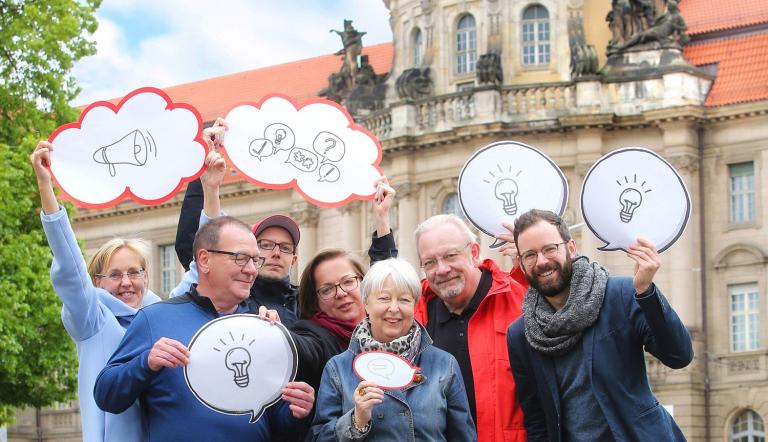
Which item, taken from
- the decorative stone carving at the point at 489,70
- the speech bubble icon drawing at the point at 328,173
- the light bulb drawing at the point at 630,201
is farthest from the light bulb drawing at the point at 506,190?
the decorative stone carving at the point at 489,70

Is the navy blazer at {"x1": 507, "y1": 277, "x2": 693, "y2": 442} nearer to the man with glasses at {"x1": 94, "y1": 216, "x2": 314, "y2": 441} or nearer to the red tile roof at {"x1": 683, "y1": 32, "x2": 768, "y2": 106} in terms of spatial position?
the man with glasses at {"x1": 94, "y1": 216, "x2": 314, "y2": 441}

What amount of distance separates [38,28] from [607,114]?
15224 mm

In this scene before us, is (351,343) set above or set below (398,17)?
below

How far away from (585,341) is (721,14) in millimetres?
32683

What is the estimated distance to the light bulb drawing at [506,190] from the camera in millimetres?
9320

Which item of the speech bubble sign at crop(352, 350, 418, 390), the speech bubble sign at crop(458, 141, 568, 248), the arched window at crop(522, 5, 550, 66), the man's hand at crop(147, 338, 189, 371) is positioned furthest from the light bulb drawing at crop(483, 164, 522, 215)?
the arched window at crop(522, 5, 550, 66)

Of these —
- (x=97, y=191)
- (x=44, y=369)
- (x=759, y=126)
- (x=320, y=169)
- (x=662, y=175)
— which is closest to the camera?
(x=662, y=175)

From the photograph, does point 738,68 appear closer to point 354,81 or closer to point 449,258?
point 354,81

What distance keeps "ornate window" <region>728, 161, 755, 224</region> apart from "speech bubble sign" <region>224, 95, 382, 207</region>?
93.3 feet

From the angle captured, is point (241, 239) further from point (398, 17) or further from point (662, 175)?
point (398, 17)

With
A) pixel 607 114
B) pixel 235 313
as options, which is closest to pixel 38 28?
pixel 607 114

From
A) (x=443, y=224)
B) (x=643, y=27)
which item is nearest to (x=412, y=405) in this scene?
Answer: (x=443, y=224)

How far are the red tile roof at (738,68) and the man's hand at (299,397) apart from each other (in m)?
30.4

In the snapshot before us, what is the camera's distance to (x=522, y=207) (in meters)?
9.33
